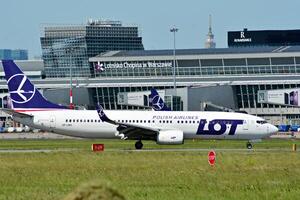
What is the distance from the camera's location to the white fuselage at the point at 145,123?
79.8 meters

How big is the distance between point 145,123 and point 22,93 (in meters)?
11.0

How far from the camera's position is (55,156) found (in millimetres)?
62156

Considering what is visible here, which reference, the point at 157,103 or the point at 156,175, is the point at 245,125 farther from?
the point at 157,103

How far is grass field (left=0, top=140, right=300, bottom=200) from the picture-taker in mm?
37219

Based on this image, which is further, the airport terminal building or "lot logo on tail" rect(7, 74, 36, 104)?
the airport terminal building

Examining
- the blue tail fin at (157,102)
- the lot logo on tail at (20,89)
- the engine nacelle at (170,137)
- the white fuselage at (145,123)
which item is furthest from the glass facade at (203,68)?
the engine nacelle at (170,137)

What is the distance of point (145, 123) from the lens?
80.8 meters

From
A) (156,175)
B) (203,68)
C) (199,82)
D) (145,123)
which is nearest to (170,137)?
(145,123)

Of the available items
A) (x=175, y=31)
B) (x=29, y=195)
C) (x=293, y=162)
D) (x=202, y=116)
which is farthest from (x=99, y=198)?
(x=175, y=31)

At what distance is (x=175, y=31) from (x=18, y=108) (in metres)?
55.9

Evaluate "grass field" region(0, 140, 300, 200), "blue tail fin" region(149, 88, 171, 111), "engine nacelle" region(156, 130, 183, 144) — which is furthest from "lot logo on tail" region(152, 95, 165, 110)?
"grass field" region(0, 140, 300, 200)

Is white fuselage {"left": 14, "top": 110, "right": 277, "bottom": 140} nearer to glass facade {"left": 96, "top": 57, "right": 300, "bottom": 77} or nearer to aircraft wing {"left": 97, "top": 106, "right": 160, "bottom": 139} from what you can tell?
aircraft wing {"left": 97, "top": 106, "right": 160, "bottom": 139}

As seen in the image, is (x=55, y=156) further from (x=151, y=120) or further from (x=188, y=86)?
(x=188, y=86)

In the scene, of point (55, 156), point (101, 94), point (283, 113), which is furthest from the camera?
point (101, 94)
